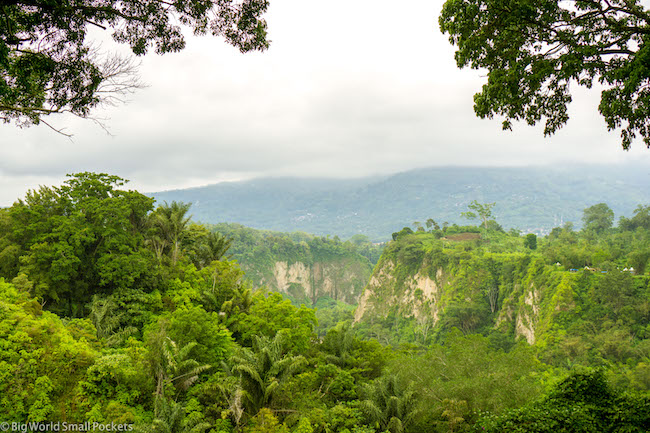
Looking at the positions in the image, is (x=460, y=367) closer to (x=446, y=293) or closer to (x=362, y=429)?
(x=362, y=429)

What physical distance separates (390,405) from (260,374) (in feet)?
16.7

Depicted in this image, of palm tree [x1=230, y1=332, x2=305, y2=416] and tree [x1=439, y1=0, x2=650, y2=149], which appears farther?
palm tree [x1=230, y1=332, x2=305, y2=416]

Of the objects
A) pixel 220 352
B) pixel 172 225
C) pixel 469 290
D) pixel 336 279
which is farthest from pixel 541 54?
pixel 336 279

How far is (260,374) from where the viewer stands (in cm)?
Result: 1371

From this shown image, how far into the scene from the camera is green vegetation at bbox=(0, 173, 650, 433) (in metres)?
11.2

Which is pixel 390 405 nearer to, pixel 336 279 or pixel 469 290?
pixel 469 290

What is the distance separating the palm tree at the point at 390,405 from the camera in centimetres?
1346

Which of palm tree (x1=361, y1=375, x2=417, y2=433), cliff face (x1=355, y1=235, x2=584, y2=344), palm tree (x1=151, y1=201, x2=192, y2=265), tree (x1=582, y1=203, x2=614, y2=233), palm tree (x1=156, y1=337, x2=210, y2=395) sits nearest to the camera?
palm tree (x1=156, y1=337, x2=210, y2=395)

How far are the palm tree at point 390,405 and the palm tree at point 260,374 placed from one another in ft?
10.9

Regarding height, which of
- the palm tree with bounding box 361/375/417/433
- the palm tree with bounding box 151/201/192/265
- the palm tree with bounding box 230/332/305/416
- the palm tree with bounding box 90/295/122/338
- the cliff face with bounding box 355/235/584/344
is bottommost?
the cliff face with bounding box 355/235/584/344

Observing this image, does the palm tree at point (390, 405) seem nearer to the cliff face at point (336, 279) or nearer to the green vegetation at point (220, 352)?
the green vegetation at point (220, 352)

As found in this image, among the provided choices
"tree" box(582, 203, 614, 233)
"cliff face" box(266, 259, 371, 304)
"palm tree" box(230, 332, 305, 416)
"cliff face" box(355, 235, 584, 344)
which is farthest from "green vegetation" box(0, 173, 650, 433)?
"cliff face" box(266, 259, 371, 304)

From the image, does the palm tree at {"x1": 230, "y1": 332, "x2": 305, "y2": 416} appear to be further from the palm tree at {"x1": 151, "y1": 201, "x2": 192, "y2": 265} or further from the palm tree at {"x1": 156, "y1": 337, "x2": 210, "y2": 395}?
the palm tree at {"x1": 151, "y1": 201, "x2": 192, "y2": 265}

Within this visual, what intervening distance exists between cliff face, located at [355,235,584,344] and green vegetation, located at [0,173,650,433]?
1.75 metres
